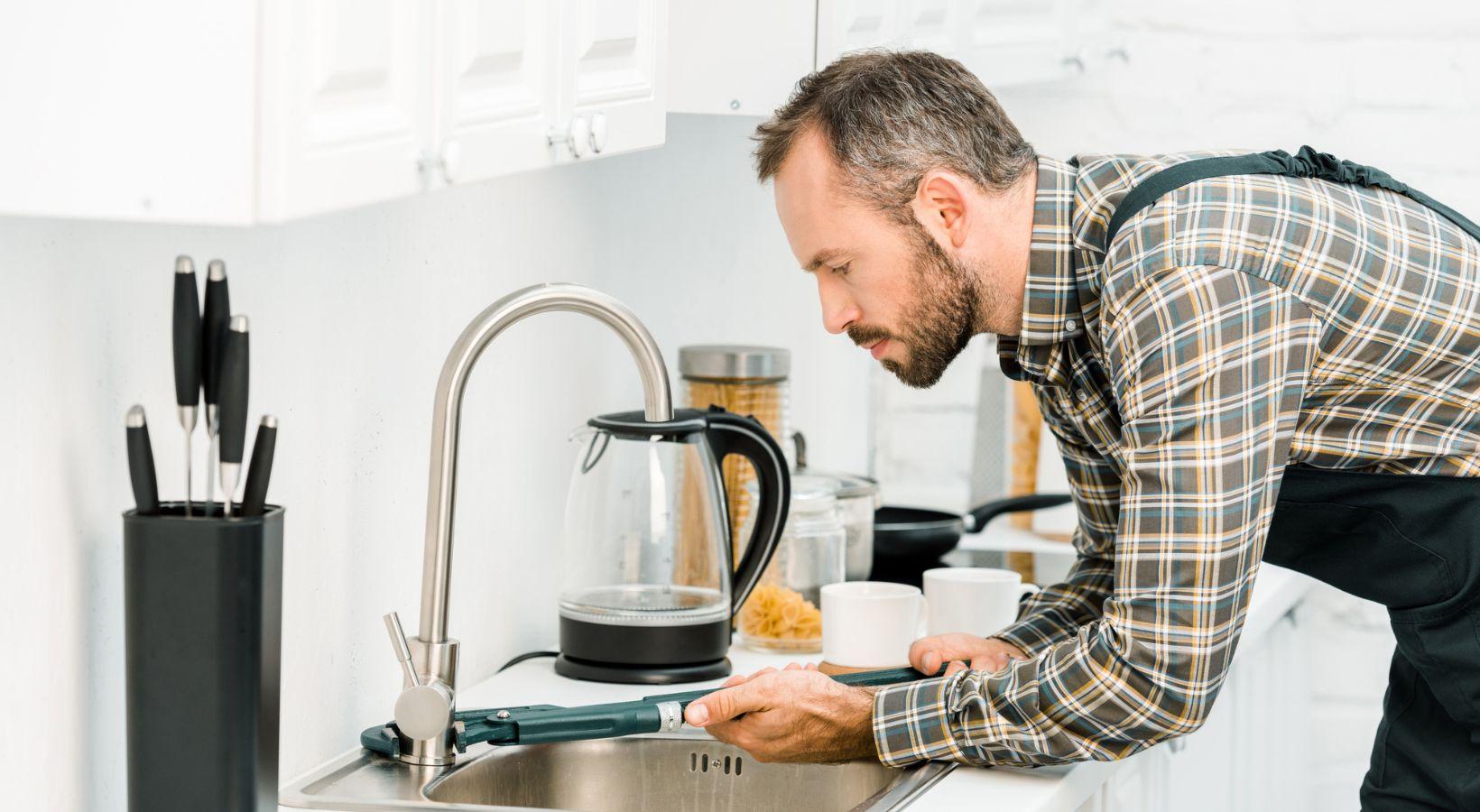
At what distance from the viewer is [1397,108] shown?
2.54 m

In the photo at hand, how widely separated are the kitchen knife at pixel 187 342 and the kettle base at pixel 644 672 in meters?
0.74

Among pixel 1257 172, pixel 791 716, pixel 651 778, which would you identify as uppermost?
pixel 1257 172

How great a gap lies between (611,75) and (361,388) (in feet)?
1.17

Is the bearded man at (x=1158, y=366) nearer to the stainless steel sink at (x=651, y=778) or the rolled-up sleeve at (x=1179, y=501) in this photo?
the rolled-up sleeve at (x=1179, y=501)

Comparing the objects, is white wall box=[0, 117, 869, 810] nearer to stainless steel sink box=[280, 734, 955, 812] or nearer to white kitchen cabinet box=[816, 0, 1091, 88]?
stainless steel sink box=[280, 734, 955, 812]

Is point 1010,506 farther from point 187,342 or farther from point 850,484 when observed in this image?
point 187,342

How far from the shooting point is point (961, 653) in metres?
1.55

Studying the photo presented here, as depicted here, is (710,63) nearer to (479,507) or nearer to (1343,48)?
(479,507)

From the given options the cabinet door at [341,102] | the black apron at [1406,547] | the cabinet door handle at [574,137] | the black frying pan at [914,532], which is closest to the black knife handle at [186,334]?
the cabinet door at [341,102]

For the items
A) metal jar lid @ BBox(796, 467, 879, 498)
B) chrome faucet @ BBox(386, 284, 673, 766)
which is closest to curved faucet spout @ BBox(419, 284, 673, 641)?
chrome faucet @ BBox(386, 284, 673, 766)

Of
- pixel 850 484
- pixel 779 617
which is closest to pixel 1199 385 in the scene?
pixel 779 617

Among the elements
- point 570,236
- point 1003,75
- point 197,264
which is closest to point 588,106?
point 197,264

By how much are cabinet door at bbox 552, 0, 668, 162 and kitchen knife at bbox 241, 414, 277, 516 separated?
284 mm

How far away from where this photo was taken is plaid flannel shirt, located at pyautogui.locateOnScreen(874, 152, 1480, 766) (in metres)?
1.19
